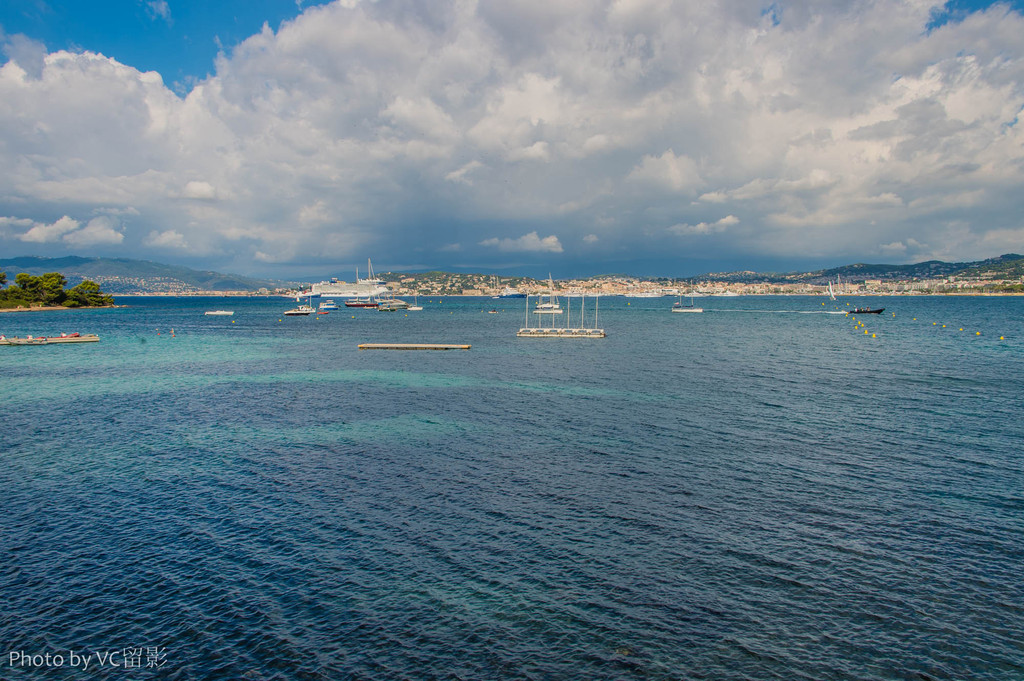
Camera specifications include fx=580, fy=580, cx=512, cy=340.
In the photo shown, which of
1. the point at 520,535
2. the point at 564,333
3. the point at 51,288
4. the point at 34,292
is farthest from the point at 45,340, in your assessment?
the point at 34,292

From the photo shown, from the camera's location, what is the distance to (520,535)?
20.6 metres

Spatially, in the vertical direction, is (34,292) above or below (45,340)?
above

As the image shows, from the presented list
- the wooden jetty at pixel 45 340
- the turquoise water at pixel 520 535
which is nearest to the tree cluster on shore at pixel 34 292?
the wooden jetty at pixel 45 340

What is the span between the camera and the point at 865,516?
2200cm

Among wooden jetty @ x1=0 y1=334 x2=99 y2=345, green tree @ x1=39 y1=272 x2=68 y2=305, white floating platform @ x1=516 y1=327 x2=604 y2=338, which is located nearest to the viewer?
wooden jetty @ x1=0 y1=334 x2=99 y2=345

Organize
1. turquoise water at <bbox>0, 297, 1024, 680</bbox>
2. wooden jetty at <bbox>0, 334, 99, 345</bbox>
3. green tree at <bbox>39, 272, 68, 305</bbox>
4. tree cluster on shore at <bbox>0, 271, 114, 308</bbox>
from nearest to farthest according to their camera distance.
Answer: turquoise water at <bbox>0, 297, 1024, 680</bbox>, wooden jetty at <bbox>0, 334, 99, 345</bbox>, tree cluster on shore at <bbox>0, 271, 114, 308</bbox>, green tree at <bbox>39, 272, 68, 305</bbox>

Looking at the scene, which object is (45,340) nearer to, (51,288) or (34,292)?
(51,288)

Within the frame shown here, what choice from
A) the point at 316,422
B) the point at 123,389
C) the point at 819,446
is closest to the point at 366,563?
the point at 316,422

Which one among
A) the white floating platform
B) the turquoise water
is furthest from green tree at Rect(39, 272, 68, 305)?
the turquoise water

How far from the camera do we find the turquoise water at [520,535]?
575 inches

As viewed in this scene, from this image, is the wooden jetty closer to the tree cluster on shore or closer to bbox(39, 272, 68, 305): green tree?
the tree cluster on shore

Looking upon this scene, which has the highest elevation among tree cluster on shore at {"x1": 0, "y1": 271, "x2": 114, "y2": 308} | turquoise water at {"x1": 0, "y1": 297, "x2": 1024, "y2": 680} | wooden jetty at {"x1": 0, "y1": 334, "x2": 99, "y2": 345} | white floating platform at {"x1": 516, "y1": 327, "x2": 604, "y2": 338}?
tree cluster on shore at {"x1": 0, "y1": 271, "x2": 114, "y2": 308}

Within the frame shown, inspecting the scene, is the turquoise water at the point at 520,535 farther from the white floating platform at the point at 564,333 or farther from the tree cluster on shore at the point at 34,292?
the tree cluster on shore at the point at 34,292

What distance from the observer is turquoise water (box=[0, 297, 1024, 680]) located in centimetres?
1459
